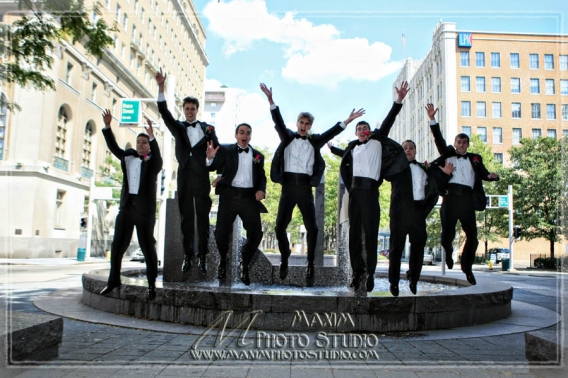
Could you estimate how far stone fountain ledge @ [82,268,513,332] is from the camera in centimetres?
617

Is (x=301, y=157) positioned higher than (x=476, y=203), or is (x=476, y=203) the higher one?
(x=301, y=157)

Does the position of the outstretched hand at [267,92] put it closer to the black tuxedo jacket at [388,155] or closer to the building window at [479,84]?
the black tuxedo jacket at [388,155]

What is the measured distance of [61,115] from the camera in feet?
104

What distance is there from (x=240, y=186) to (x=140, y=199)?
4.92ft

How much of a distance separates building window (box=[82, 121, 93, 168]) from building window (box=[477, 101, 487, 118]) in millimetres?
35078

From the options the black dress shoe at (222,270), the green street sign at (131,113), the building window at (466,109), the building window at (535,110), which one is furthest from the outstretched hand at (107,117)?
the building window at (466,109)

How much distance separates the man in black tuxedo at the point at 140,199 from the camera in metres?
6.46

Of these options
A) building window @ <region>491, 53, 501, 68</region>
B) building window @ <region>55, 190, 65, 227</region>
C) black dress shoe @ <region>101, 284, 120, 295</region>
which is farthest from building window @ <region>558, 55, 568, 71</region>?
building window @ <region>55, 190, 65, 227</region>

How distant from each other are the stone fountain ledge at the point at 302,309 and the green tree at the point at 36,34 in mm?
3422

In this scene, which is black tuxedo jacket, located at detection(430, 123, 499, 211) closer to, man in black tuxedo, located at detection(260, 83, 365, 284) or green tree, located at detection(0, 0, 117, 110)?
man in black tuxedo, located at detection(260, 83, 365, 284)

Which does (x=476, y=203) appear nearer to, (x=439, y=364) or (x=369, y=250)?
(x=369, y=250)

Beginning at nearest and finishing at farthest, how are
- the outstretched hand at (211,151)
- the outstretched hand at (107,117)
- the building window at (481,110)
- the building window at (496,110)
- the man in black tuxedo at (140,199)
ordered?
the man in black tuxedo at (140,199), the outstretched hand at (107,117), the outstretched hand at (211,151), the building window at (496,110), the building window at (481,110)

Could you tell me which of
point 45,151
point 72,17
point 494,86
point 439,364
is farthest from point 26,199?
point 494,86

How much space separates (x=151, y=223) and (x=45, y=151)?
89.6 feet
